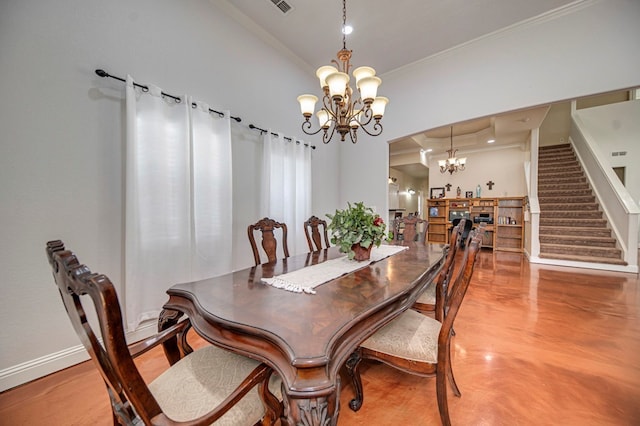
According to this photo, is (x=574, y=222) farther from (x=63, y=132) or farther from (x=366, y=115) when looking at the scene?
(x=63, y=132)

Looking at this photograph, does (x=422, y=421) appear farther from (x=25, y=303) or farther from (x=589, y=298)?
(x=589, y=298)

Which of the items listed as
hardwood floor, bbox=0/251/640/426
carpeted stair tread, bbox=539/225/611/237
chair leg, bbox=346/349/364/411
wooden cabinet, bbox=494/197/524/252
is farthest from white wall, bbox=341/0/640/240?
wooden cabinet, bbox=494/197/524/252

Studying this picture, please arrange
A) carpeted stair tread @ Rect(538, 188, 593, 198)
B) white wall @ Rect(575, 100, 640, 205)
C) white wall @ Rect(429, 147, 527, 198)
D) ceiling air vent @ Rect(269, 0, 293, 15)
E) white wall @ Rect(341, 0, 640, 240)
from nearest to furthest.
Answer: white wall @ Rect(341, 0, 640, 240) < ceiling air vent @ Rect(269, 0, 293, 15) < carpeted stair tread @ Rect(538, 188, 593, 198) < white wall @ Rect(575, 100, 640, 205) < white wall @ Rect(429, 147, 527, 198)

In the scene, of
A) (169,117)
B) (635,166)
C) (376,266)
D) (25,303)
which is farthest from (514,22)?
(635,166)

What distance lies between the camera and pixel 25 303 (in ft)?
4.95

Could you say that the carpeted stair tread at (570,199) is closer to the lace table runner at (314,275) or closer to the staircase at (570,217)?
the staircase at (570,217)

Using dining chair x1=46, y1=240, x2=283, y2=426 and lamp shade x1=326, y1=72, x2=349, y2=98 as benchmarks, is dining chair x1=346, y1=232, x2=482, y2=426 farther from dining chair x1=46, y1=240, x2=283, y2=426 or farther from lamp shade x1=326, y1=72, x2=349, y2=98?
lamp shade x1=326, y1=72, x2=349, y2=98

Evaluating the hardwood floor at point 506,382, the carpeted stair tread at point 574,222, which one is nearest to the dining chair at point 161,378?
the hardwood floor at point 506,382

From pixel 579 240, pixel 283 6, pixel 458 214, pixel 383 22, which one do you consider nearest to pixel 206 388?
pixel 283 6

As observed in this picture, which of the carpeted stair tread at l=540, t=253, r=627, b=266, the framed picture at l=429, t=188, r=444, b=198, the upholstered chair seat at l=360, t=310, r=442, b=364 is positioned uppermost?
the framed picture at l=429, t=188, r=444, b=198

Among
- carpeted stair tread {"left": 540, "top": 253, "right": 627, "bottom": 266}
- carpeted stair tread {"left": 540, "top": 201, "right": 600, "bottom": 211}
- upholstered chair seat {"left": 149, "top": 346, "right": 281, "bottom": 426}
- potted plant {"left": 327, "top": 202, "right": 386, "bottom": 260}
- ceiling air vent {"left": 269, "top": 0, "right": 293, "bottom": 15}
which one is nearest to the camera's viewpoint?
upholstered chair seat {"left": 149, "top": 346, "right": 281, "bottom": 426}

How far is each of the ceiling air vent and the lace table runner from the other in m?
2.76

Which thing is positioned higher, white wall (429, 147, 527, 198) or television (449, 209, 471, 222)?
white wall (429, 147, 527, 198)

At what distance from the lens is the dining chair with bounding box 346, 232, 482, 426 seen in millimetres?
1080
